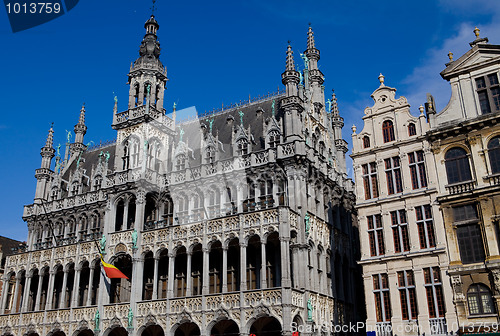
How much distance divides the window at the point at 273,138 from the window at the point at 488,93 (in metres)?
15.0

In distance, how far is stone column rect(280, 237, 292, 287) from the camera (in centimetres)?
3416

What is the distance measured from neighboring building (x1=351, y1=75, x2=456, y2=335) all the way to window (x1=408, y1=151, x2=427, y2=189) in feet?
0.20

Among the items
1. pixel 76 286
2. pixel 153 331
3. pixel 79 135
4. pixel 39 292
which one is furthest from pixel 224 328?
pixel 79 135

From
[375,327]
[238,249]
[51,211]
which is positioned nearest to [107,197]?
[51,211]

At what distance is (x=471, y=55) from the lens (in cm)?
3256

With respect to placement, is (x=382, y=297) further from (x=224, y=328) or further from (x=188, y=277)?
(x=188, y=277)

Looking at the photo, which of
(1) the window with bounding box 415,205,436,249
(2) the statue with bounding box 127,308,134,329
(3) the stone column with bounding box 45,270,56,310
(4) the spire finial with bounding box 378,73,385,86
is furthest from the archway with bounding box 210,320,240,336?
(4) the spire finial with bounding box 378,73,385,86

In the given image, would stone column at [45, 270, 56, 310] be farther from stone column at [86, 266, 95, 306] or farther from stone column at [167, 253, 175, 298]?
stone column at [167, 253, 175, 298]

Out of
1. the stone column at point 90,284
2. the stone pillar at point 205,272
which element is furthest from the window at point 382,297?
the stone column at point 90,284

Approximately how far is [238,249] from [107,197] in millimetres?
13412

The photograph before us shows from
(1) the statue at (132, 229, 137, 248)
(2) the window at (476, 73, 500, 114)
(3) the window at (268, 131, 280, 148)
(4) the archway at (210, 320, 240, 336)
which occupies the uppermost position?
(3) the window at (268, 131, 280, 148)

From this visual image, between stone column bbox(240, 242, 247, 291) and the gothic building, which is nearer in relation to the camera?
stone column bbox(240, 242, 247, 291)

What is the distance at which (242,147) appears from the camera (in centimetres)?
4222

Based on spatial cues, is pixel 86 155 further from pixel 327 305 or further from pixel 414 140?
pixel 414 140
